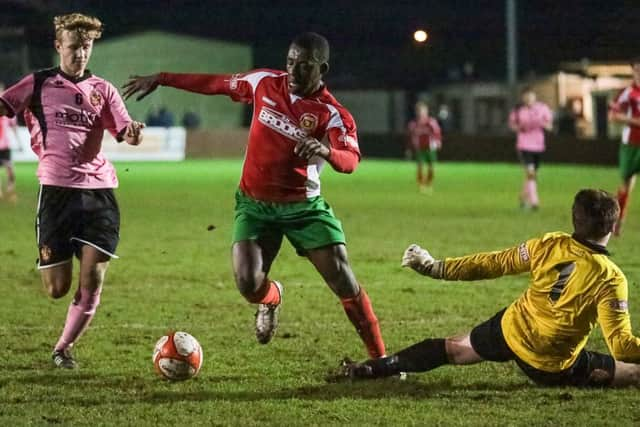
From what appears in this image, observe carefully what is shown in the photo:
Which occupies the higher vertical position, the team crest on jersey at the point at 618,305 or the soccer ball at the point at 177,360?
the team crest on jersey at the point at 618,305

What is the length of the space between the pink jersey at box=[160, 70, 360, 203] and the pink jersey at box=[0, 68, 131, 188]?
1.55ft

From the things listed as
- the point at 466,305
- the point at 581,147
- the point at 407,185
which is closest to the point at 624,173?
the point at 466,305

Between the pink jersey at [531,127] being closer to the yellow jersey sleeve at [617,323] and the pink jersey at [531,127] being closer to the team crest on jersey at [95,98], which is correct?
the team crest on jersey at [95,98]

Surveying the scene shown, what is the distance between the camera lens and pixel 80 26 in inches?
295

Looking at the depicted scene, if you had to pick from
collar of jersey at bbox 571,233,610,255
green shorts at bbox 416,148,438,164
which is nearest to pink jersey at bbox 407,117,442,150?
green shorts at bbox 416,148,438,164

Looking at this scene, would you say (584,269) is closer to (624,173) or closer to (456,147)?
(624,173)

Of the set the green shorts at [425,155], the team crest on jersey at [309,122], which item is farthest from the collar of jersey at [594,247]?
the green shorts at [425,155]

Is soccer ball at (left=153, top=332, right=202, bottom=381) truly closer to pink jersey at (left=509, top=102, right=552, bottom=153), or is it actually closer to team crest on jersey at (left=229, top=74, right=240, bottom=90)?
team crest on jersey at (left=229, top=74, right=240, bottom=90)

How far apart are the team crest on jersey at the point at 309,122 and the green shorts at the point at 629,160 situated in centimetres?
976

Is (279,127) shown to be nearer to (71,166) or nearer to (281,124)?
(281,124)

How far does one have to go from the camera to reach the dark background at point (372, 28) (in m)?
53.1

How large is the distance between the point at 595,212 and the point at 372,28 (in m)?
55.3

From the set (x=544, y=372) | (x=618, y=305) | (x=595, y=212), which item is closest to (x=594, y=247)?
(x=595, y=212)

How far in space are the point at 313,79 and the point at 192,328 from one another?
2.83 metres
